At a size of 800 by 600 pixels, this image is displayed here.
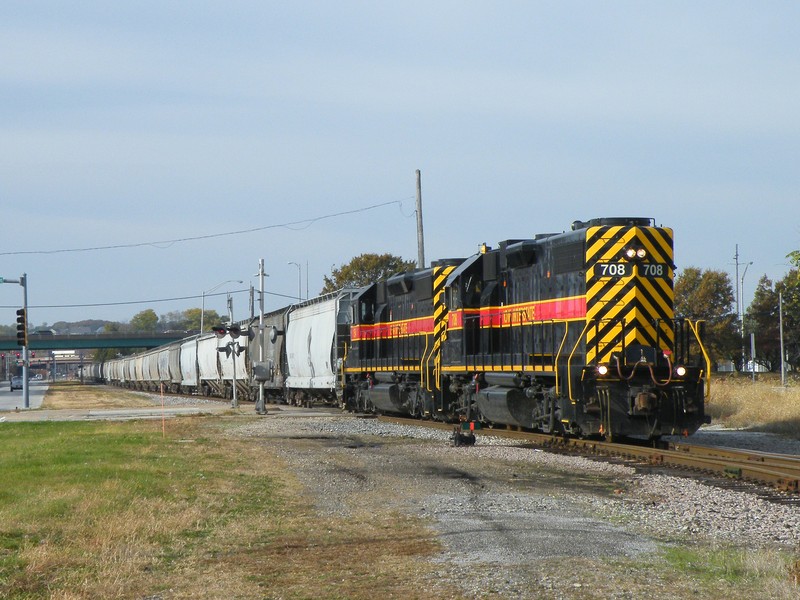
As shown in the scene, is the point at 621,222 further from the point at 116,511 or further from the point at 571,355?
the point at 116,511

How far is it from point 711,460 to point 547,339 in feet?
16.4

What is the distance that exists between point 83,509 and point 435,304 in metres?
14.5

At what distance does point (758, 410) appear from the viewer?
998 inches

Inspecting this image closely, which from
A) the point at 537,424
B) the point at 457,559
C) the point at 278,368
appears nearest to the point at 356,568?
the point at 457,559

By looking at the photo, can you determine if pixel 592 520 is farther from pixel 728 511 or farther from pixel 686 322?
pixel 686 322

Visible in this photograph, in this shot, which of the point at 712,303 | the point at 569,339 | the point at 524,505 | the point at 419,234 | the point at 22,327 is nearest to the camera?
the point at 524,505

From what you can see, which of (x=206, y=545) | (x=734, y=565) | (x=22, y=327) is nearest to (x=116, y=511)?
(x=206, y=545)

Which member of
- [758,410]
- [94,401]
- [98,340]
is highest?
[98,340]

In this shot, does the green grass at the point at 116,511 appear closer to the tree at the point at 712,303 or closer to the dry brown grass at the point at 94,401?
Answer: the dry brown grass at the point at 94,401

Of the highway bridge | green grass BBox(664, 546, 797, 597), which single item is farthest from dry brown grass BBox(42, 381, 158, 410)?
the highway bridge

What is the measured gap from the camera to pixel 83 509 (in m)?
10.3

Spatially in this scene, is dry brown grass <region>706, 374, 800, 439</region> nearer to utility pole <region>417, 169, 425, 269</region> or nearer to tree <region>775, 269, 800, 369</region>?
utility pole <region>417, 169, 425, 269</region>

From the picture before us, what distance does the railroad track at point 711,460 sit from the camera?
1223cm

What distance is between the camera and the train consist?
16.4 m
